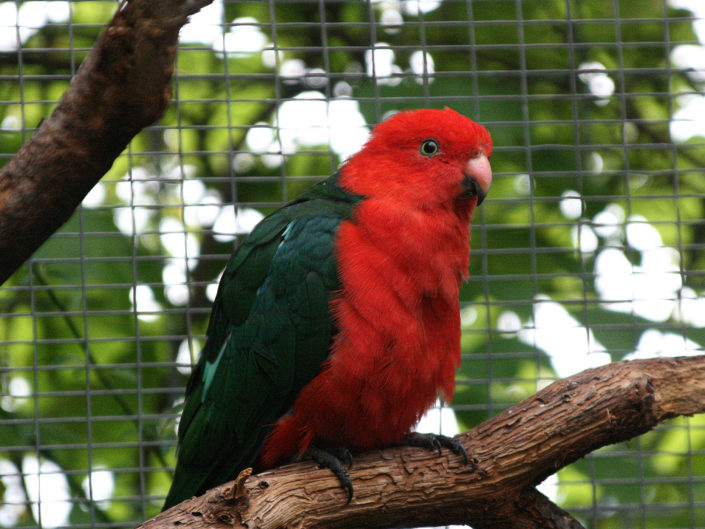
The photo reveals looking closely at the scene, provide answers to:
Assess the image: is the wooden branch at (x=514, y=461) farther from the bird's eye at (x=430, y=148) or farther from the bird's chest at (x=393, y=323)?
the bird's eye at (x=430, y=148)

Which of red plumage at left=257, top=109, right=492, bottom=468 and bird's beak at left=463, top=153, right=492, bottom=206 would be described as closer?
red plumage at left=257, top=109, right=492, bottom=468

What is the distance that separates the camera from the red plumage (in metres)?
2.01

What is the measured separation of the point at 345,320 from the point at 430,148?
624 mm

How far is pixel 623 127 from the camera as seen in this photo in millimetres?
3227

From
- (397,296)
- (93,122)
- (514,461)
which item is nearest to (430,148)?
(397,296)

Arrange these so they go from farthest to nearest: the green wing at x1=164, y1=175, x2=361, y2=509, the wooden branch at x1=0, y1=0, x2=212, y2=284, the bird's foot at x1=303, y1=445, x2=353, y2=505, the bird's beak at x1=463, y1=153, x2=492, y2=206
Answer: the bird's beak at x1=463, y1=153, x2=492, y2=206, the green wing at x1=164, y1=175, x2=361, y2=509, the bird's foot at x1=303, y1=445, x2=353, y2=505, the wooden branch at x1=0, y1=0, x2=212, y2=284

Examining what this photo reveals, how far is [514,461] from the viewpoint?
1969 mm

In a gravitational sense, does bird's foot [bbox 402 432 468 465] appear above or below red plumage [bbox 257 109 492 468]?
below

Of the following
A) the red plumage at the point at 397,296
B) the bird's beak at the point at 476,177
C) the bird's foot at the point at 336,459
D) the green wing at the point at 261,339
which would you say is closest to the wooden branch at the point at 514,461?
the bird's foot at the point at 336,459

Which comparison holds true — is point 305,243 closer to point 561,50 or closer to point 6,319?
point 6,319

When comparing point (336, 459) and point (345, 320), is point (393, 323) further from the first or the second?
point (336, 459)

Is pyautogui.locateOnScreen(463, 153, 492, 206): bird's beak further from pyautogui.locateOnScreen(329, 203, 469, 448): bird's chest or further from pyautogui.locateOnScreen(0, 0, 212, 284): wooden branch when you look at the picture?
pyautogui.locateOnScreen(0, 0, 212, 284): wooden branch

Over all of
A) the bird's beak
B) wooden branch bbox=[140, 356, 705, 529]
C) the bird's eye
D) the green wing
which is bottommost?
wooden branch bbox=[140, 356, 705, 529]

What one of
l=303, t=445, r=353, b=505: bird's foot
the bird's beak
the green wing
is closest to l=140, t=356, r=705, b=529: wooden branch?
l=303, t=445, r=353, b=505: bird's foot
